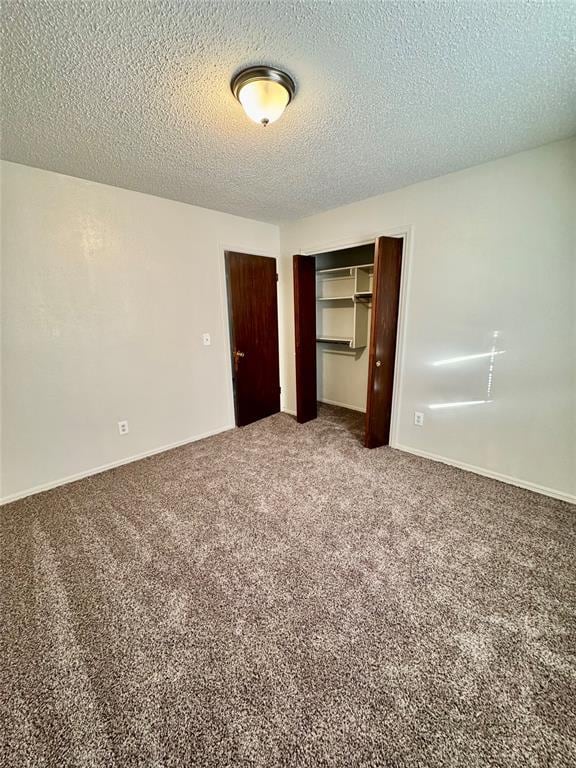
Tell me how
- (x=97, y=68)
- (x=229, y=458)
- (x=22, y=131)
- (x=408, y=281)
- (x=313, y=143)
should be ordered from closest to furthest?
1. (x=97, y=68)
2. (x=22, y=131)
3. (x=313, y=143)
4. (x=408, y=281)
5. (x=229, y=458)

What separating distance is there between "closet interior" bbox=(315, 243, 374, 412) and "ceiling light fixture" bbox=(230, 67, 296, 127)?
2295mm

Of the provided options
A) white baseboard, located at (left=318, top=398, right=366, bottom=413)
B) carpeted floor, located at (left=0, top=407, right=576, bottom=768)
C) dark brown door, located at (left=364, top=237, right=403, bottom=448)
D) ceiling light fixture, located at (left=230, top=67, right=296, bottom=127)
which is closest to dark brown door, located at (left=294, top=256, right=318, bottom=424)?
white baseboard, located at (left=318, top=398, right=366, bottom=413)

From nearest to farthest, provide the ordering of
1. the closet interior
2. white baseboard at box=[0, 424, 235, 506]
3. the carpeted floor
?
the carpeted floor
white baseboard at box=[0, 424, 235, 506]
the closet interior

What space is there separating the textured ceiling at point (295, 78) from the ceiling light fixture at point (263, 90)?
0.05m

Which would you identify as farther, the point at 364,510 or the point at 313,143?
the point at 364,510

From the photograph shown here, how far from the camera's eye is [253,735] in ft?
3.34

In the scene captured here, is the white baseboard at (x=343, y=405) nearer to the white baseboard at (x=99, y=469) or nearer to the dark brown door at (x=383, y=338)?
the dark brown door at (x=383, y=338)

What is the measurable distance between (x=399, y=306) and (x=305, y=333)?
3.80 ft

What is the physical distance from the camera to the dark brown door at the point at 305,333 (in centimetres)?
340

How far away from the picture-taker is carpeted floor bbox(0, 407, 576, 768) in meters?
1.01

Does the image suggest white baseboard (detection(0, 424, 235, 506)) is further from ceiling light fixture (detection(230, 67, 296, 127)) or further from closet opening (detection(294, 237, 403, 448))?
ceiling light fixture (detection(230, 67, 296, 127))

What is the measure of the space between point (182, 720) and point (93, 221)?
310cm

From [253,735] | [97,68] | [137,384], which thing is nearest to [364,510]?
[253,735]

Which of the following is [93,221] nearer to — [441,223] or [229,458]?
[229,458]
